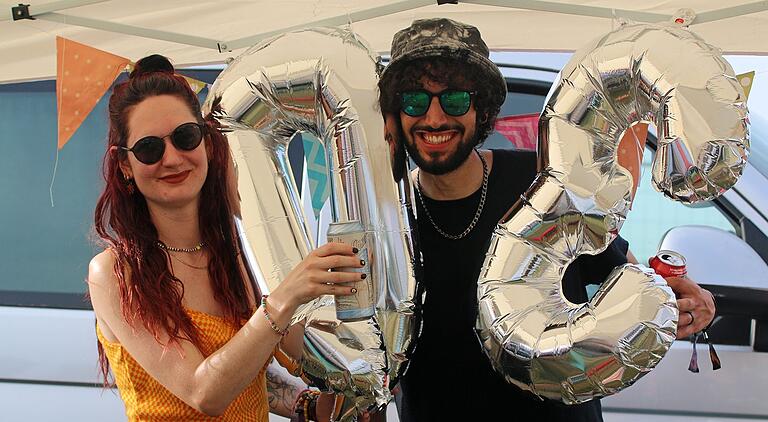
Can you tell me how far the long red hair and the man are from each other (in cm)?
39

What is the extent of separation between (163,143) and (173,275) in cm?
28

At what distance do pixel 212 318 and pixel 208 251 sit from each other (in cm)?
17

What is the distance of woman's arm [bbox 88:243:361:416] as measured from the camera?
5.48ft

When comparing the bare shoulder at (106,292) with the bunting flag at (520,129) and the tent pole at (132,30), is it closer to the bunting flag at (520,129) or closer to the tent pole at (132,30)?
the tent pole at (132,30)

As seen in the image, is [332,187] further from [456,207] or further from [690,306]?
[690,306]

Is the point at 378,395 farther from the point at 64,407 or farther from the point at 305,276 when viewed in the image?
the point at 64,407

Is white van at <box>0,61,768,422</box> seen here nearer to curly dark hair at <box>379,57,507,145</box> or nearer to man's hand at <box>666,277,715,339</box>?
man's hand at <box>666,277,715,339</box>

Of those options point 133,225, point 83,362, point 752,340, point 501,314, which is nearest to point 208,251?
point 133,225

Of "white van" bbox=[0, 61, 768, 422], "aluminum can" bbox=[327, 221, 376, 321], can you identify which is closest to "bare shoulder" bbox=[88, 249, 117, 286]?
"aluminum can" bbox=[327, 221, 376, 321]

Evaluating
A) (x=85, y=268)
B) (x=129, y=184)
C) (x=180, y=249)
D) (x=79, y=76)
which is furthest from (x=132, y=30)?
(x=85, y=268)

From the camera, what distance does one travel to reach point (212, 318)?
197 centimetres

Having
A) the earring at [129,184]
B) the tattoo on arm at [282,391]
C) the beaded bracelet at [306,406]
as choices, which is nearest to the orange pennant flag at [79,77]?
the earring at [129,184]

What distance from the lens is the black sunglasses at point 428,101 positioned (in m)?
1.82

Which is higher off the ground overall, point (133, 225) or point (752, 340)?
point (133, 225)
